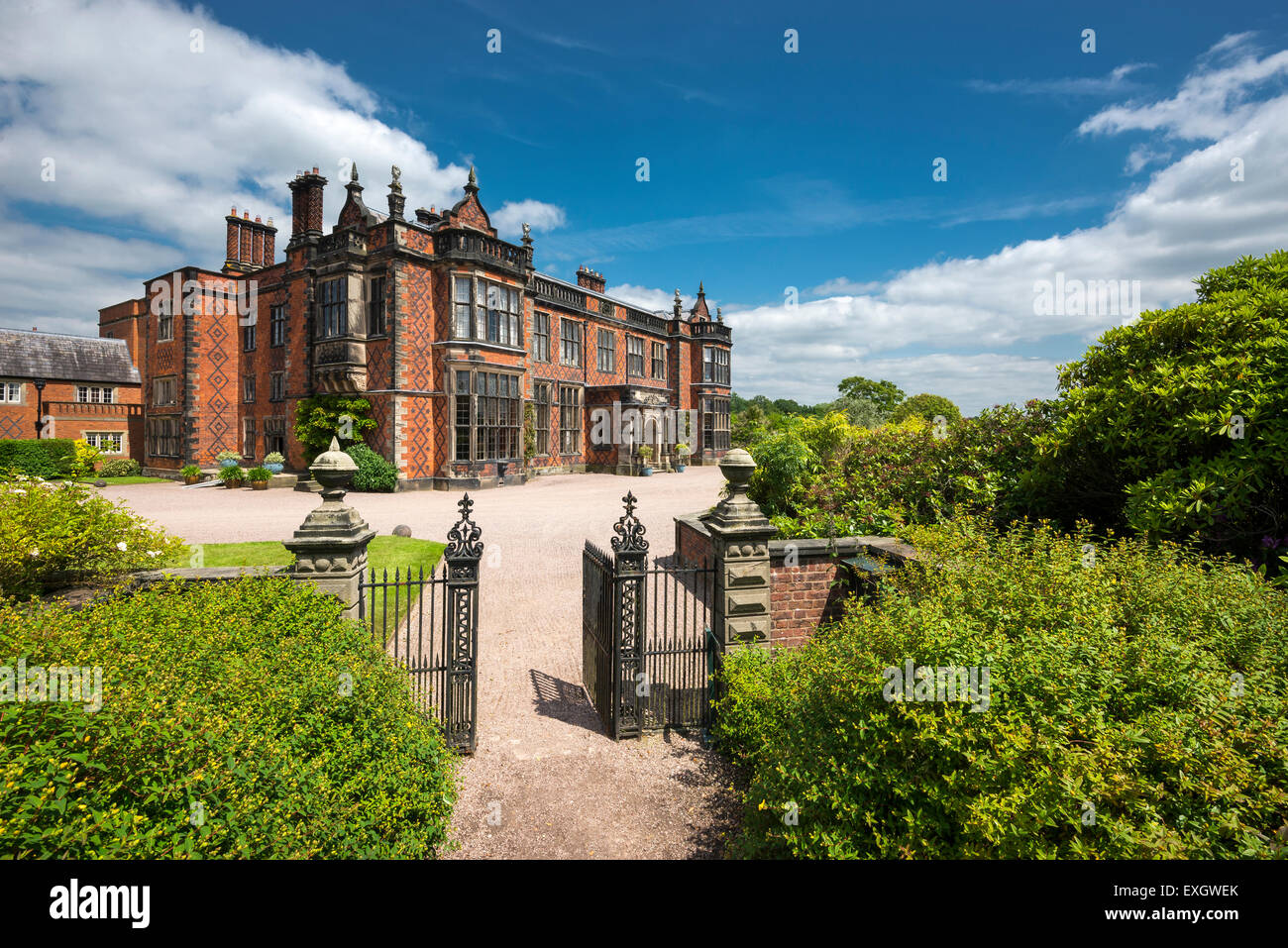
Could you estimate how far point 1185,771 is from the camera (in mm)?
2492

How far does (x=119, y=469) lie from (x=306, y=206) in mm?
17485

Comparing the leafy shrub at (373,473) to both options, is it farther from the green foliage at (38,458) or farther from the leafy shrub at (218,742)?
the leafy shrub at (218,742)

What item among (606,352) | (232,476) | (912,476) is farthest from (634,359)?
(912,476)

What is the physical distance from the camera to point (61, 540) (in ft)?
19.9

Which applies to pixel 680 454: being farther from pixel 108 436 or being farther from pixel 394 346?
pixel 108 436

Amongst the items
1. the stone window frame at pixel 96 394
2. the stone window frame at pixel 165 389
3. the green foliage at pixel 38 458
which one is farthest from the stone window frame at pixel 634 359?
the stone window frame at pixel 96 394

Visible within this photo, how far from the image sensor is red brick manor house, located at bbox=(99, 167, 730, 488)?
2258 cm

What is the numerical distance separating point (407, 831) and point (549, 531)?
11178 millimetres

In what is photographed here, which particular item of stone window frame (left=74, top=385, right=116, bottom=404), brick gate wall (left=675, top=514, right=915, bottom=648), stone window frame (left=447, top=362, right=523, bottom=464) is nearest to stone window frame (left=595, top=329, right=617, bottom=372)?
stone window frame (left=447, top=362, right=523, bottom=464)

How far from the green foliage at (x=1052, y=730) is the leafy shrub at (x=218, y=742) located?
2.31 metres

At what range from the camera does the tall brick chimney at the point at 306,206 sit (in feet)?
81.1

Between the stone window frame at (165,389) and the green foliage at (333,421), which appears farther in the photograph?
the stone window frame at (165,389)
